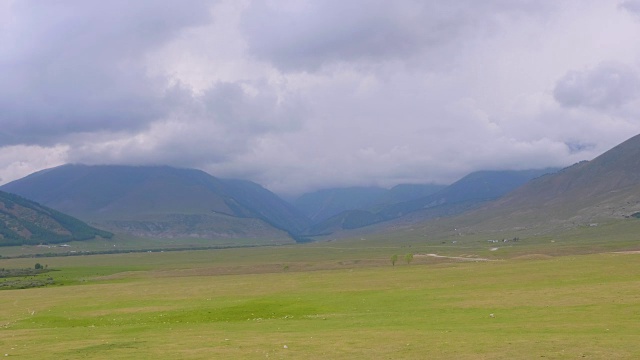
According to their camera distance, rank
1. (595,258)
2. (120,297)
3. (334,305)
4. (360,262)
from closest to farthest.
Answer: (334,305) → (120,297) → (595,258) → (360,262)

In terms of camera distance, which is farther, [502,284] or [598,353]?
[502,284]

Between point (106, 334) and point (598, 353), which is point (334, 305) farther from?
point (598, 353)

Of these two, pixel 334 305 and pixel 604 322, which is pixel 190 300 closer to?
pixel 334 305

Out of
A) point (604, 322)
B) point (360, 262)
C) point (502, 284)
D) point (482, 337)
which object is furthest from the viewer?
point (360, 262)

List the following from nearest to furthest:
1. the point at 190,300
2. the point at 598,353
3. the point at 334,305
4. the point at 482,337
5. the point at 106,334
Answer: the point at 598,353 < the point at 482,337 < the point at 106,334 < the point at 334,305 < the point at 190,300

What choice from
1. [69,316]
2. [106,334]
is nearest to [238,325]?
[106,334]

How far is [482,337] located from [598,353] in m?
7.34

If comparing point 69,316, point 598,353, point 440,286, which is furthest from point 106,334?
point 440,286

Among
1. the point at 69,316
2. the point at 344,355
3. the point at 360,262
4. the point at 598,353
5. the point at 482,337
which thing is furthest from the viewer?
the point at 360,262

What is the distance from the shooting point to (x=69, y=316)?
65812 mm

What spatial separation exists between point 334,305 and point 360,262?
100729 mm

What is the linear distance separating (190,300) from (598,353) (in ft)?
184

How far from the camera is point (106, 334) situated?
4797cm

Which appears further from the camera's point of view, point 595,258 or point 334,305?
point 595,258
